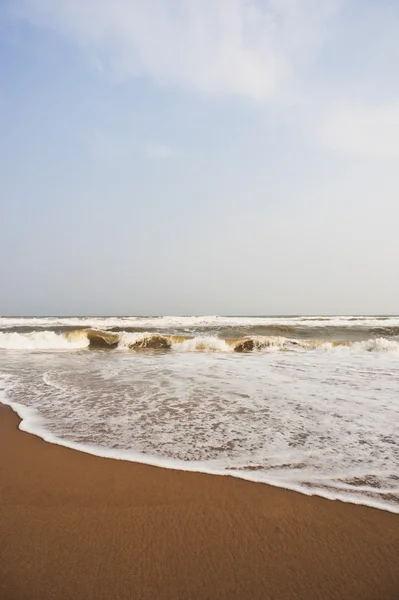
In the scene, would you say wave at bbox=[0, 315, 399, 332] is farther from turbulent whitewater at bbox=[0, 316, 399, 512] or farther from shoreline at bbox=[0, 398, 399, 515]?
shoreline at bbox=[0, 398, 399, 515]

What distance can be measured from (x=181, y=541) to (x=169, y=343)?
14289 millimetres

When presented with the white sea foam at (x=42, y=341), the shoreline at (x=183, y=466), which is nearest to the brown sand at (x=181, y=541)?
the shoreline at (x=183, y=466)

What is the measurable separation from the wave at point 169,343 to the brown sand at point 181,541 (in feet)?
40.0

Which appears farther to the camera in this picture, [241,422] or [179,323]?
[179,323]

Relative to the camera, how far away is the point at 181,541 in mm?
2006

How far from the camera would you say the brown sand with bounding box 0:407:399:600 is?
5.49ft

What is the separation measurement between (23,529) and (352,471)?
224 cm

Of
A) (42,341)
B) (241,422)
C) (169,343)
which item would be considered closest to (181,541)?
(241,422)

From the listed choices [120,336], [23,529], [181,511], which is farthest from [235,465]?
[120,336]

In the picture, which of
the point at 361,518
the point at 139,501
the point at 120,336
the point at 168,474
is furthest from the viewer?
the point at 120,336

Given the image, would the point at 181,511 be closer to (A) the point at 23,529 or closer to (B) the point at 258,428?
(A) the point at 23,529

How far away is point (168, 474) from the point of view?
2801 millimetres

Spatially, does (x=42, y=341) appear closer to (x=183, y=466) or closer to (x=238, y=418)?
(x=238, y=418)

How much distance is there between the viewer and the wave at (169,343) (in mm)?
15227
